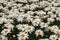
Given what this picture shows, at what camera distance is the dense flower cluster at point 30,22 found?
12.1 feet

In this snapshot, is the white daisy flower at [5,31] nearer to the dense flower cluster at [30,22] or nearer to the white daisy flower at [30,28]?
the dense flower cluster at [30,22]

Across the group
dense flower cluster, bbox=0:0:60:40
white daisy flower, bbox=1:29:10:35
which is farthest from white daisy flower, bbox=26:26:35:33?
white daisy flower, bbox=1:29:10:35

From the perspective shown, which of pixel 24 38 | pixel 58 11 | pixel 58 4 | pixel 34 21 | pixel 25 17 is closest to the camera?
pixel 24 38

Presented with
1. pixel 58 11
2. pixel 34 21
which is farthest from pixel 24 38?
pixel 58 11

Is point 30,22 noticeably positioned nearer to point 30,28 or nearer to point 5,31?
point 30,28

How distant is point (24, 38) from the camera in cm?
353

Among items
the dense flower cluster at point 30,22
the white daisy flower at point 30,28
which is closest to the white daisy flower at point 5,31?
the dense flower cluster at point 30,22

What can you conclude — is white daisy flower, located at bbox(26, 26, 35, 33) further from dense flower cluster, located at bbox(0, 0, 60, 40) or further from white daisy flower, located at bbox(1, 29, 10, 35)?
white daisy flower, located at bbox(1, 29, 10, 35)

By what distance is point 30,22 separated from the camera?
4172 mm

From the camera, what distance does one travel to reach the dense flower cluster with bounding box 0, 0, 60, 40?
368 centimetres

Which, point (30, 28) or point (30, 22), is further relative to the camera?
point (30, 22)

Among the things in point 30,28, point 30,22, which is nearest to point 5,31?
point 30,28

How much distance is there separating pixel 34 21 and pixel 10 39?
0.66m

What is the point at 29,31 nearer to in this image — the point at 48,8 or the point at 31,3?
the point at 48,8
